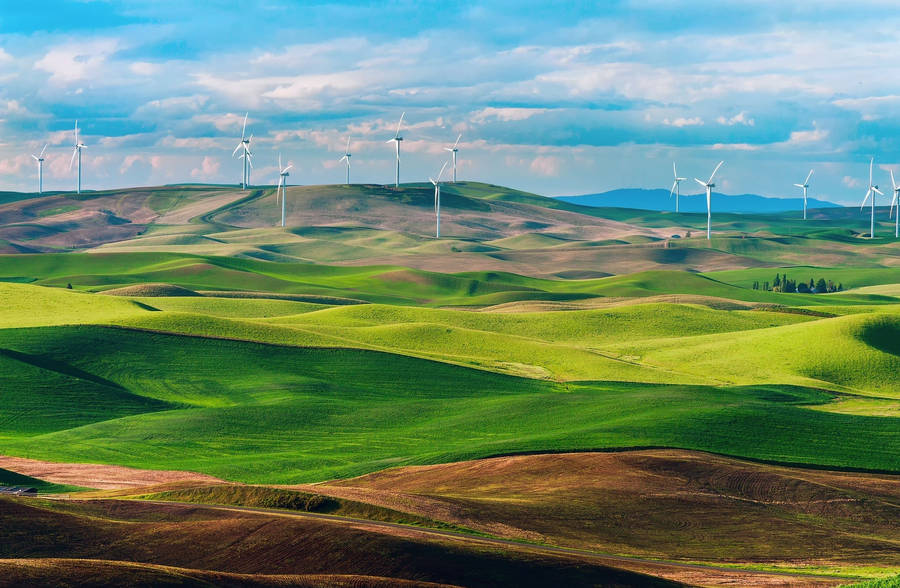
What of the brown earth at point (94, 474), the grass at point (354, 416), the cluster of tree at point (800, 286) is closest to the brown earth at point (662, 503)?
the grass at point (354, 416)

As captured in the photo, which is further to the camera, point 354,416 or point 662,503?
point 354,416

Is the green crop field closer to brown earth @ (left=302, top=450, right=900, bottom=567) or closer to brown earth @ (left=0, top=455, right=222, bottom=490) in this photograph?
brown earth @ (left=302, top=450, right=900, bottom=567)

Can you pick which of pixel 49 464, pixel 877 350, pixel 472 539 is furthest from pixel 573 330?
pixel 472 539

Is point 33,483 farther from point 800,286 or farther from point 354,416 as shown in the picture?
point 800,286

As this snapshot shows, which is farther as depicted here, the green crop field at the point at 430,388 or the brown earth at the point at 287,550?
the green crop field at the point at 430,388

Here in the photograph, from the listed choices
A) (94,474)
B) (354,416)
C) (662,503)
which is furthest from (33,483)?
(662,503)

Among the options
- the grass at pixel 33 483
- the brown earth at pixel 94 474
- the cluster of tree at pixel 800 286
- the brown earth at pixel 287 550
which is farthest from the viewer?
the cluster of tree at pixel 800 286

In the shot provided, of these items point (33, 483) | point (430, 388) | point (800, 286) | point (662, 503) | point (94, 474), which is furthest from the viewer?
point (800, 286)

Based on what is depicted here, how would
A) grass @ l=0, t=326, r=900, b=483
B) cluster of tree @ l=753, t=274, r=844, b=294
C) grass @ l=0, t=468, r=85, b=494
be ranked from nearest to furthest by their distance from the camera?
grass @ l=0, t=468, r=85, b=494
grass @ l=0, t=326, r=900, b=483
cluster of tree @ l=753, t=274, r=844, b=294

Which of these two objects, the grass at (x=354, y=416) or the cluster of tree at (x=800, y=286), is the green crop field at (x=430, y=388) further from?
the cluster of tree at (x=800, y=286)

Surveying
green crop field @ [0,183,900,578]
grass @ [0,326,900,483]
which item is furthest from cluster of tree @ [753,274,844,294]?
grass @ [0,326,900,483]
